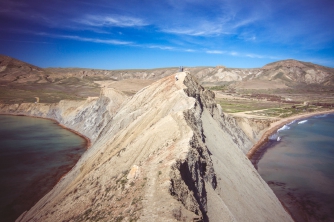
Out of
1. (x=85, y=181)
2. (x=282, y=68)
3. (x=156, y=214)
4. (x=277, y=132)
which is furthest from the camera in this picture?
(x=282, y=68)

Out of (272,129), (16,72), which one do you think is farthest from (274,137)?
(16,72)

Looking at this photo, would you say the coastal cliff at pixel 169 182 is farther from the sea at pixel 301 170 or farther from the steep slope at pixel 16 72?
the steep slope at pixel 16 72

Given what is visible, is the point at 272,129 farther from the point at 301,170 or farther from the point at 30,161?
the point at 30,161

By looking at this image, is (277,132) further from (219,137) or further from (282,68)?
(282,68)

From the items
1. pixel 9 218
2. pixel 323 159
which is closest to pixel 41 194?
pixel 9 218

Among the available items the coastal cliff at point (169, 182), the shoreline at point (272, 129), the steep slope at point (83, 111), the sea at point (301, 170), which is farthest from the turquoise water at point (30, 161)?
the shoreline at point (272, 129)

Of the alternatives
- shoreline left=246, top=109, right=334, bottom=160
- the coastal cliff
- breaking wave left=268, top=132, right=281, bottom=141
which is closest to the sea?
breaking wave left=268, top=132, right=281, bottom=141

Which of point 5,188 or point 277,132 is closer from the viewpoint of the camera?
point 5,188
